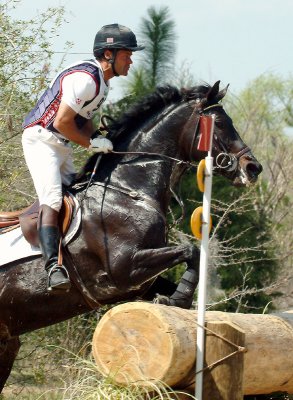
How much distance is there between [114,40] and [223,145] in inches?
45.5

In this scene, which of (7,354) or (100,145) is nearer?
(100,145)

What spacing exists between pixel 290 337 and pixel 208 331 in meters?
1.30

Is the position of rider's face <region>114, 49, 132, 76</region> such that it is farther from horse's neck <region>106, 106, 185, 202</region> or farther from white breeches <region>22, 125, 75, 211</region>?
white breeches <region>22, 125, 75, 211</region>

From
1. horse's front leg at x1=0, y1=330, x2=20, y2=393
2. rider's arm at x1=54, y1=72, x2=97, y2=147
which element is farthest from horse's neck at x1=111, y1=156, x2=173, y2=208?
horse's front leg at x1=0, y1=330, x2=20, y2=393

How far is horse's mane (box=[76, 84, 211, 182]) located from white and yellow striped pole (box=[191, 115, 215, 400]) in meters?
0.93

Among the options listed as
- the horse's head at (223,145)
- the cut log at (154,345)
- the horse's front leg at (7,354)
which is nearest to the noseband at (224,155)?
the horse's head at (223,145)

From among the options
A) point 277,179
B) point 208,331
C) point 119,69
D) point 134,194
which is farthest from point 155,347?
point 277,179

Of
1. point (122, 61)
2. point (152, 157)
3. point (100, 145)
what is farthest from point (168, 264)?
point (122, 61)

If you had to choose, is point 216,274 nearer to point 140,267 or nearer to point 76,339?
point 76,339

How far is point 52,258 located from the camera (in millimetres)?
6844

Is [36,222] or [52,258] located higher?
[36,222]

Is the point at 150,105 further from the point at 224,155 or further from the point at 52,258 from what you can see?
the point at 52,258

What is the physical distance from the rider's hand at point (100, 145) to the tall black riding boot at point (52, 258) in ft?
2.25

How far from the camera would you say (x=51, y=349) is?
36.3ft
